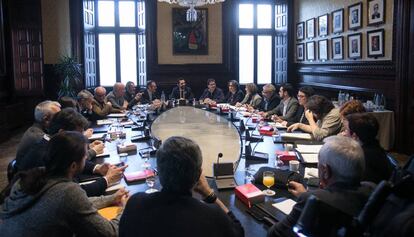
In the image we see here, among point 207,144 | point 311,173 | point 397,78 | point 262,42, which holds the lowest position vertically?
point 207,144

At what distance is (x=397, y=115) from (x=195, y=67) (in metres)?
5.55

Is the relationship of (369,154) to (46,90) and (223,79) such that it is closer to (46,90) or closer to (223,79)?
(223,79)

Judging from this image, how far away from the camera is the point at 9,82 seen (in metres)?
9.27

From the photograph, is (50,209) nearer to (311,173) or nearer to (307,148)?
(311,173)

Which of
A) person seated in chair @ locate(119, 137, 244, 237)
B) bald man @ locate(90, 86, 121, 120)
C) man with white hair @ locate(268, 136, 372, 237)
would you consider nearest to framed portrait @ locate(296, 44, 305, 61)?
bald man @ locate(90, 86, 121, 120)

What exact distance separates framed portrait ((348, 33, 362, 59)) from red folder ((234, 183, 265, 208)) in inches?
229

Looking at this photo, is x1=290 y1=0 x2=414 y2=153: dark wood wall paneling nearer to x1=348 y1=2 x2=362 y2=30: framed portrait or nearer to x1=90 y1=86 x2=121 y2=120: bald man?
x1=348 y1=2 x2=362 y2=30: framed portrait

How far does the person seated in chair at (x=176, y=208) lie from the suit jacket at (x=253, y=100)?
6.17 m

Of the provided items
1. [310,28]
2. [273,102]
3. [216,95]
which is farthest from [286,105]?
[310,28]

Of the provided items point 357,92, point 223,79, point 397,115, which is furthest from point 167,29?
point 397,115

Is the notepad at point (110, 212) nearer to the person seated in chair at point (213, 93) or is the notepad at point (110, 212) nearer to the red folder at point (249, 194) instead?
the red folder at point (249, 194)

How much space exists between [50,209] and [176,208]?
62 centimetres

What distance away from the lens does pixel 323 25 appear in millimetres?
8773

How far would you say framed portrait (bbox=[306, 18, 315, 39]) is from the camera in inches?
367
